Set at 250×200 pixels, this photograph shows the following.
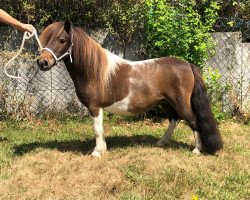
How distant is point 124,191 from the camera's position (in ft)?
12.9

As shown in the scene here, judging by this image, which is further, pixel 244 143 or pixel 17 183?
pixel 244 143

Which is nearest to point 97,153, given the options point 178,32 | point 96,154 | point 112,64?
point 96,154

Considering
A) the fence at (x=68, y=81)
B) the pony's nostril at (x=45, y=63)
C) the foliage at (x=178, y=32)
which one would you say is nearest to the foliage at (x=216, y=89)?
the fence at (x=68, y=81)

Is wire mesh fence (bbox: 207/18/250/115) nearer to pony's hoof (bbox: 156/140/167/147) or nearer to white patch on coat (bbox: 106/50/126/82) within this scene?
pony's hoof (bbox: 156/140/167/147)

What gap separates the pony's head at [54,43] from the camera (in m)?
4.49

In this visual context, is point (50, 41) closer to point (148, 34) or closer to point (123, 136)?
point (123, 136)

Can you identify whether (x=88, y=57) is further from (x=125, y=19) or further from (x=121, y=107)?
(x=125, y=19)

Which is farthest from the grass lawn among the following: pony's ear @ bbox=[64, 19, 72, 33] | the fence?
pony's ear @ bbox=[64, 19, 72, 33]

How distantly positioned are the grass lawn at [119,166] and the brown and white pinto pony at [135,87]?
0.36m

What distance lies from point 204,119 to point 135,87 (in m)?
1.03

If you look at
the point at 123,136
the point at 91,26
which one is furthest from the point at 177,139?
the point at 91,26

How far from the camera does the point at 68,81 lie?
22.5 feet

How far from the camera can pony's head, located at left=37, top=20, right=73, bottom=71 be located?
4492 millimetres

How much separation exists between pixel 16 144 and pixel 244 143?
11.4 feet
